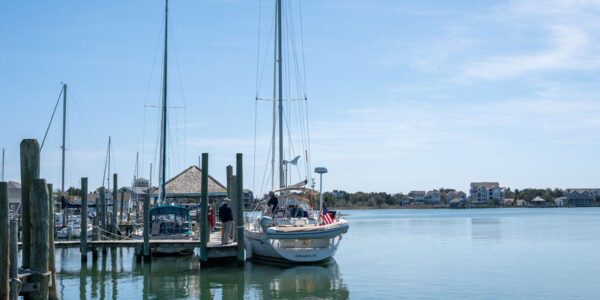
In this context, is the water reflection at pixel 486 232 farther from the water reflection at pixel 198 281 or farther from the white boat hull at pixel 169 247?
the white boat hull at pixel 169 247

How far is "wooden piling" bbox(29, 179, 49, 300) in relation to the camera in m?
15.2

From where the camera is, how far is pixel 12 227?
46.7 ft

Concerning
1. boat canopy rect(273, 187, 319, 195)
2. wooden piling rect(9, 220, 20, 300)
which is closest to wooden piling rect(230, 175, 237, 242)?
boat canopy rect(273, 187, 319, 195)

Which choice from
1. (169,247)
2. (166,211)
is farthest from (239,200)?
(166,211)

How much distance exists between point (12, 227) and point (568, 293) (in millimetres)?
18413

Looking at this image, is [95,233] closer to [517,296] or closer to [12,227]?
[12,227]

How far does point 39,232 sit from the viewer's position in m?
15.2

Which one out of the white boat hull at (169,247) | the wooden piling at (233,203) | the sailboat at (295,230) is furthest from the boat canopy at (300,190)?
the white boat hull at (169,247)

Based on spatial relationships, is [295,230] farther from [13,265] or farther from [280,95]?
[13,265]

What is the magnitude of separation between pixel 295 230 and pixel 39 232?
11.9 metres

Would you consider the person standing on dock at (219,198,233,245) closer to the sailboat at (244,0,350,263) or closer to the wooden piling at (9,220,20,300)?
the sailboat at (244,0,350,263)

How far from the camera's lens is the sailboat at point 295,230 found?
1012 inches

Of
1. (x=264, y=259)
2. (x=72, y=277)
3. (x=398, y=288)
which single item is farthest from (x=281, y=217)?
(x=72, y=277)

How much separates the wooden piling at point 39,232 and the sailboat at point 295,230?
37.3 ft
